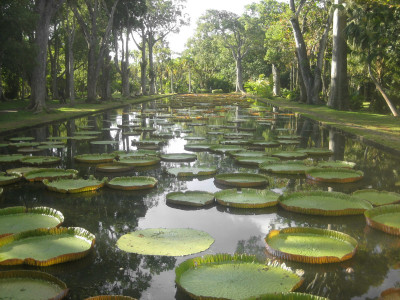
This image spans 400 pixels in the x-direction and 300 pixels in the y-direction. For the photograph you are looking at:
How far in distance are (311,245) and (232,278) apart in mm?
956

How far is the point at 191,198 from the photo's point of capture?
4980mm

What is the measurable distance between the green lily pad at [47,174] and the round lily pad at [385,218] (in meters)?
3.89

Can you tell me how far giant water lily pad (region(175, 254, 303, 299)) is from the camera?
2.64 m

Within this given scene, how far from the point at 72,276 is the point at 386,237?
9.00 feet

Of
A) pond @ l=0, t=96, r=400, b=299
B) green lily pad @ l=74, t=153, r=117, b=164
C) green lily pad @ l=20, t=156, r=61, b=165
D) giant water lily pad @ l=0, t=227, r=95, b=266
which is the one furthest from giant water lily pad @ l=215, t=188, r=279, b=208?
green lily pad @ l=20, t=156, r=61, b=165

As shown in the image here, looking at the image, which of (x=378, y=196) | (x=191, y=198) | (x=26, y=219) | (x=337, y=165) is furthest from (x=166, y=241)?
(x=337, y=165)

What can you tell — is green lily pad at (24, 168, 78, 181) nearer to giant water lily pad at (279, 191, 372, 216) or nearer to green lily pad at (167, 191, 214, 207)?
green lily pad at (167, 191, 214, 207)

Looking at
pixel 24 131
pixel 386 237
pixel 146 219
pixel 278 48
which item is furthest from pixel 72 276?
pixel 278 48

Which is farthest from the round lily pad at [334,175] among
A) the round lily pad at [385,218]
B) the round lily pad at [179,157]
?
the round lily pad at [179,157]

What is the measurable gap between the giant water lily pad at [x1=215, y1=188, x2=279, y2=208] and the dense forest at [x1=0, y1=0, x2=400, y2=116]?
8547mm

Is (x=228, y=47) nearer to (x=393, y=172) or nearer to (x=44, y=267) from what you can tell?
(x=393, y=172)

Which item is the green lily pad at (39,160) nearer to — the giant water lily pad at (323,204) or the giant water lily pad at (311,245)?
the giant water lily pad at (323,204)

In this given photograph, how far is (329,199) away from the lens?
4.84m

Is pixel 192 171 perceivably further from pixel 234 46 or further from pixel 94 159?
pixel 234 46
